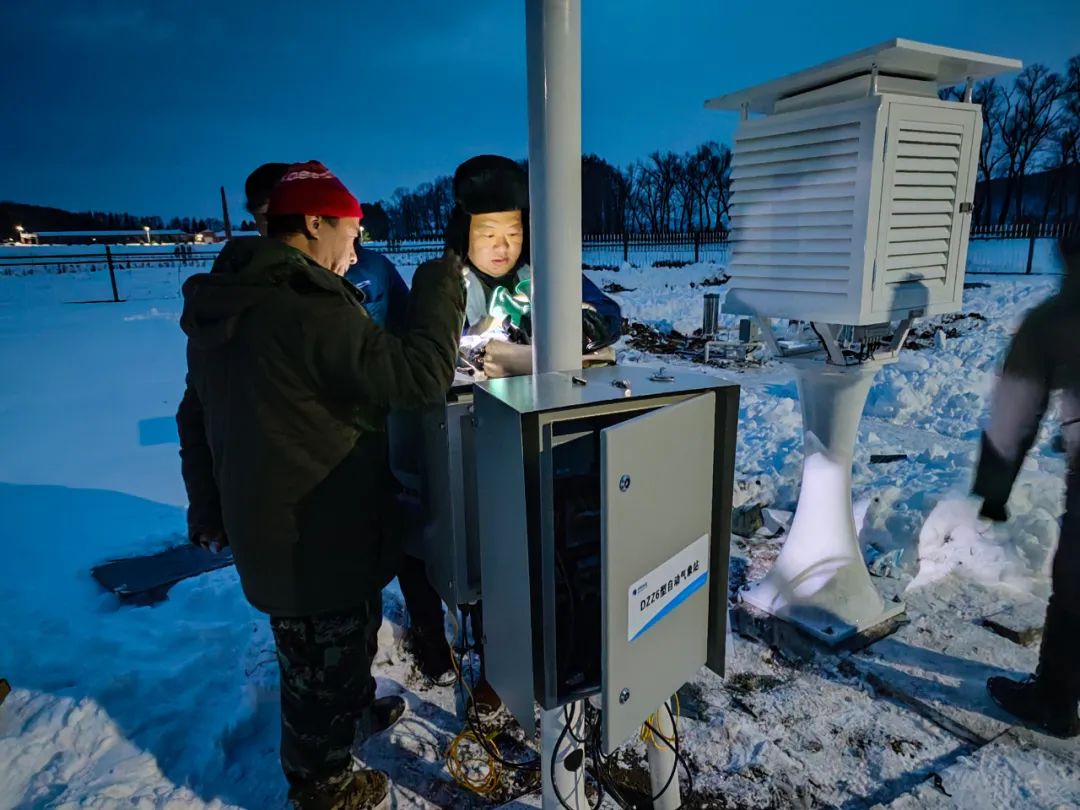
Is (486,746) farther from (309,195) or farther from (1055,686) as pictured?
(1055,686)

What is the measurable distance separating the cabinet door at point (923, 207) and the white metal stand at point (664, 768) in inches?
73.9

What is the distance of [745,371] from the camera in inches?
366

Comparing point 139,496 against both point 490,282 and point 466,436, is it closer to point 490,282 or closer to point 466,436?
point 490,282

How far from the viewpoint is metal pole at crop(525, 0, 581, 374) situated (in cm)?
164

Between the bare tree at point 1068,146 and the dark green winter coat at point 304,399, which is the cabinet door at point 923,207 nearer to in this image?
the dark green winter coat at point 304,399

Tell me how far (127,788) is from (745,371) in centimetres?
863

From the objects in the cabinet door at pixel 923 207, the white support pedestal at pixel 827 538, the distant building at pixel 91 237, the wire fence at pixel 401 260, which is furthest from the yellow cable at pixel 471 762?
the distant building at pixel 91 237

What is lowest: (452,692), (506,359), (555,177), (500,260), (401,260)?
(452,692)

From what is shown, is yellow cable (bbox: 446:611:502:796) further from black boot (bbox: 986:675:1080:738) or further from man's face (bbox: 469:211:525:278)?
black boot (bbox: 986:675:1080:738)

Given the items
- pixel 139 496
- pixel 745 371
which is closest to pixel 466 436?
pixel 139 496

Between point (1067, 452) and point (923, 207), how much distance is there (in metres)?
1.14

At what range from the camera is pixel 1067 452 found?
2.40 metres

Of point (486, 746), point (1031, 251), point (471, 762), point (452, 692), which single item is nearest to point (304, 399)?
point (486, 746)

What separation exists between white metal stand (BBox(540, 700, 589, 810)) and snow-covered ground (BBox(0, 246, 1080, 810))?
2.00 ft
